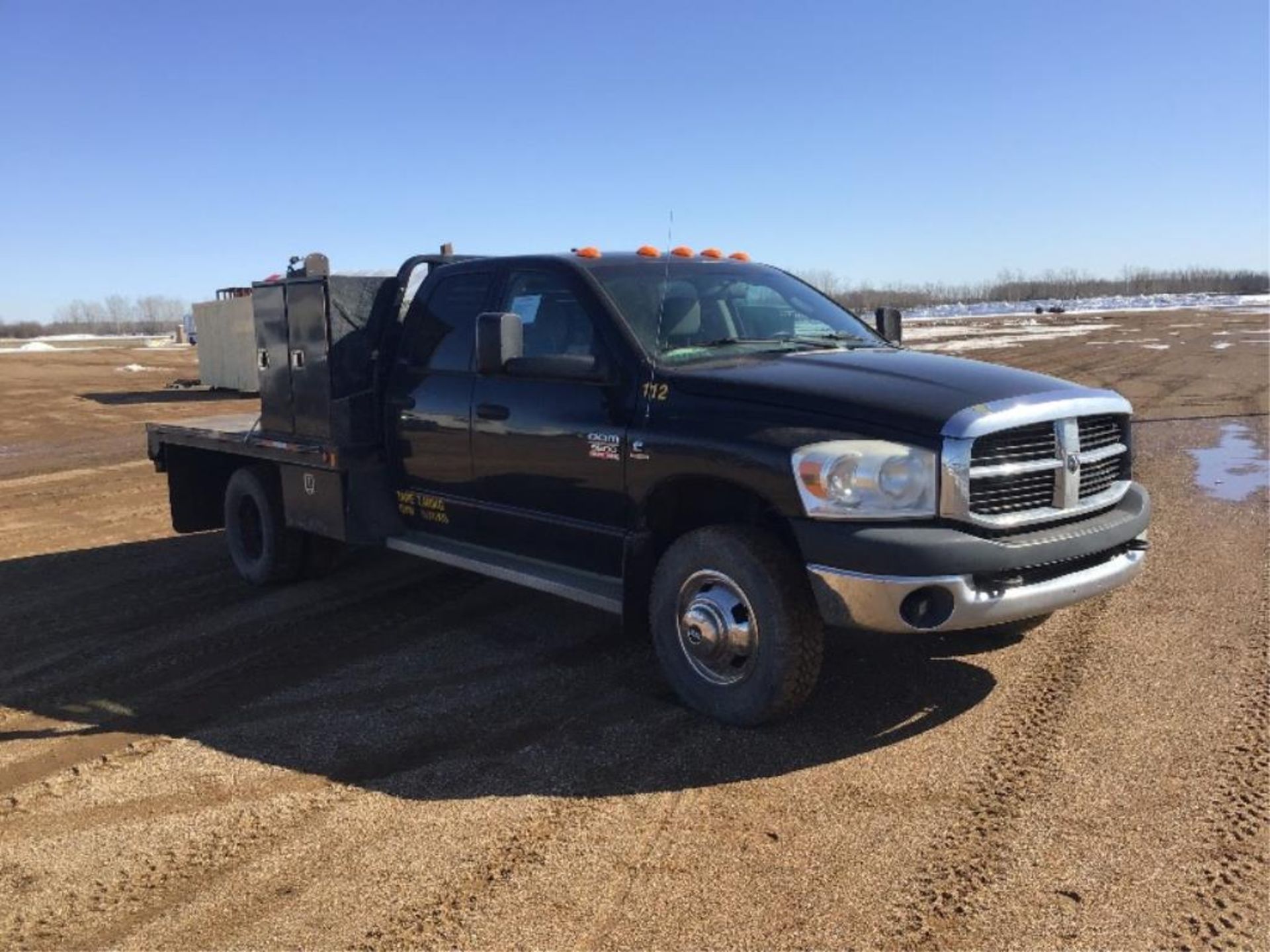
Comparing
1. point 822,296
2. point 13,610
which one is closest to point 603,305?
point 822,296

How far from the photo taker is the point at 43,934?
10.2 feet

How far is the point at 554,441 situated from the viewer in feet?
16.5

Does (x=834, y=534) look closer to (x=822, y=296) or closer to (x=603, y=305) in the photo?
(x=603, y=305)

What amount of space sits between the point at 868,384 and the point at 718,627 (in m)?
1.16

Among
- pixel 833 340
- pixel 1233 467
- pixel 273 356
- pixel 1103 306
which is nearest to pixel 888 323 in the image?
pixel 833 340

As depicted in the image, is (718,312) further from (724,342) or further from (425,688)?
(425,688)

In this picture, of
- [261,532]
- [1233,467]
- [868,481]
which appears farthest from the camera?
[1233,467]

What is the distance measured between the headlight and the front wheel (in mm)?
364

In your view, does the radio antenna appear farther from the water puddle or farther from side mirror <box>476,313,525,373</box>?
the water puddle

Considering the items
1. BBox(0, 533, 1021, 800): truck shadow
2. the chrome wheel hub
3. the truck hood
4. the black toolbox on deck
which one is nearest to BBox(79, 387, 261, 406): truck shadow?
BBox(0, 533, 1021, 800): truck shadow

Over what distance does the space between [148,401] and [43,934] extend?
21.9 metres

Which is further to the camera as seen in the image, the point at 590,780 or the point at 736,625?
the point at 736,625

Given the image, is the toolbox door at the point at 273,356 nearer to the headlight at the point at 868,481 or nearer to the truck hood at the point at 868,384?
the truck hood at the point at 868,384

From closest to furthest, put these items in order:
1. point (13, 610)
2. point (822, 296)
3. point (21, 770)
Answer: point (21, 770) < point (822, 296) < point (13, 610)
